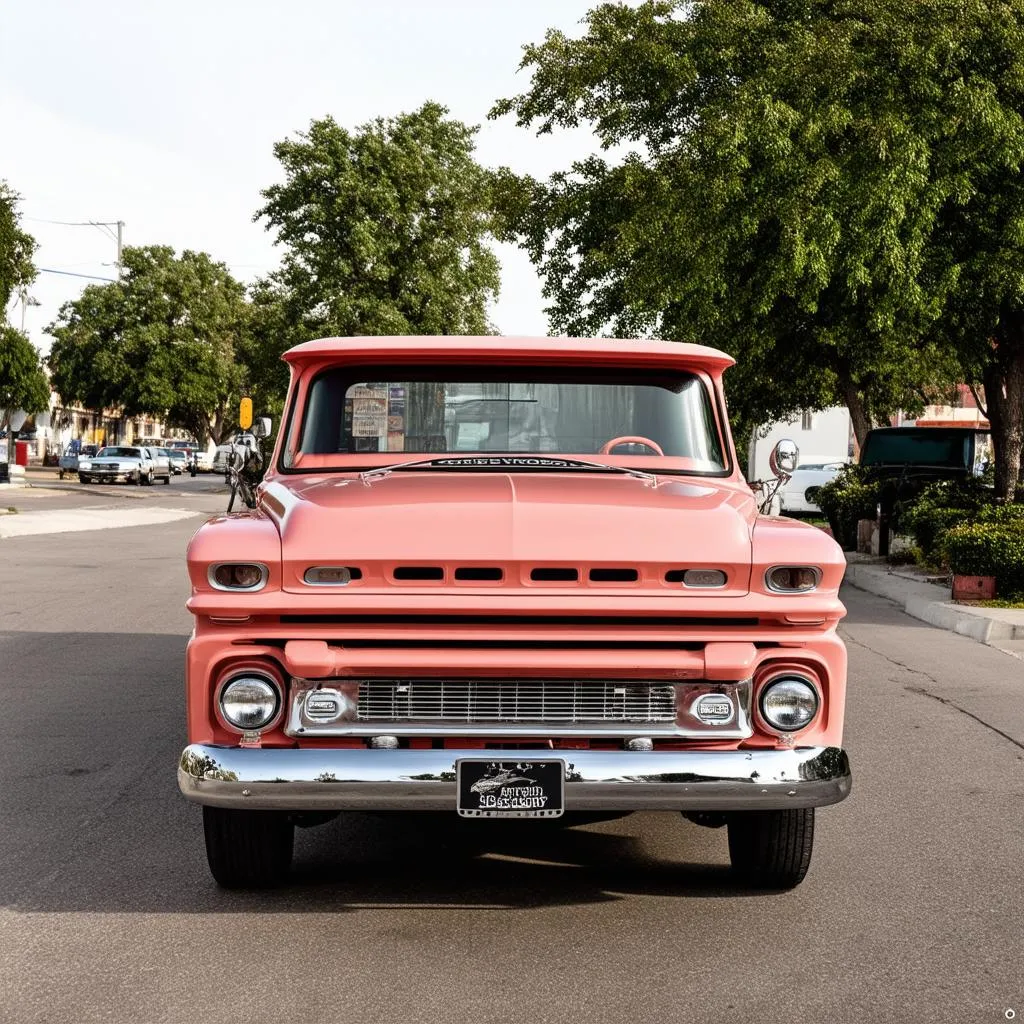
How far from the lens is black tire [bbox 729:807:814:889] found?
5.03 metres

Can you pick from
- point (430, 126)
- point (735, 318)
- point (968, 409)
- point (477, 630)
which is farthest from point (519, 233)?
point (968, 409)

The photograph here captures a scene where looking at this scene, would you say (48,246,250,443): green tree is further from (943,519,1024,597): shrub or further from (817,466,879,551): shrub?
(943,519,1024,597): shrub

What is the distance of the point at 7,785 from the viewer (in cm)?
694

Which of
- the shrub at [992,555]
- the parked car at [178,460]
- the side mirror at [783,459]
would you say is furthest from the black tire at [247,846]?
the parked car at [178,460]

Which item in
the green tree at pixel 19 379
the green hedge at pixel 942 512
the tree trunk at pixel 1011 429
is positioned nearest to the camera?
the green hedge at pixel 942 512

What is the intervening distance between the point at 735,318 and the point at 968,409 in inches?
4048

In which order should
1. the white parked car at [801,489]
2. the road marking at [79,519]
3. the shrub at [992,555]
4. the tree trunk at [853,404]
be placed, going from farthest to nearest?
1. the white parked car at [801,489]
2. the tree trunk at [853,404]
3. the road marking at [79,519]
4. the shrub at [992,555]

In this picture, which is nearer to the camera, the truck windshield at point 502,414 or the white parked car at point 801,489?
the truck windshield at point 502,414

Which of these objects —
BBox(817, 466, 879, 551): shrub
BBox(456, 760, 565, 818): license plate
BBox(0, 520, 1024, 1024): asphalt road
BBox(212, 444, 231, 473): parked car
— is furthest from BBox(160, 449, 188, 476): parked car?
BBox(456, 760, 565, 818): license plate

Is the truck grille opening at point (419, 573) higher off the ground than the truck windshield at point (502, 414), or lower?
lower

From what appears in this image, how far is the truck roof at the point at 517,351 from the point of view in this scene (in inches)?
235

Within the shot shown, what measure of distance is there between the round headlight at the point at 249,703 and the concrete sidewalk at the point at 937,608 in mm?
9321

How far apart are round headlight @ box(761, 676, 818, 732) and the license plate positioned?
72 centimetres

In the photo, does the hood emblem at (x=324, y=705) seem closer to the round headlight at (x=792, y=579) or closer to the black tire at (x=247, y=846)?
the black tire at (x=247, y=846)
